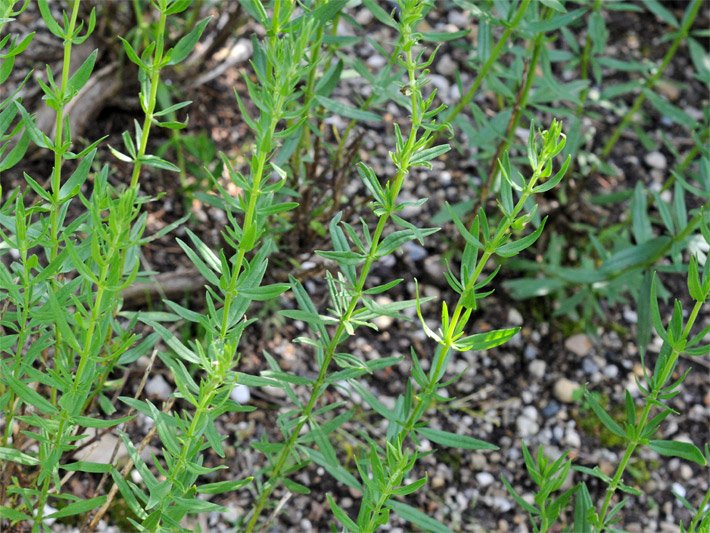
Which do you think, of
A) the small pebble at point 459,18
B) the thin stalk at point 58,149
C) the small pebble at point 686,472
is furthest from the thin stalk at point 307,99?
the small pebble at point 686,472

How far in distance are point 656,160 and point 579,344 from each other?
0.82m

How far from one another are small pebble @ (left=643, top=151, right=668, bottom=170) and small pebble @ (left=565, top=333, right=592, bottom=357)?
763 mm

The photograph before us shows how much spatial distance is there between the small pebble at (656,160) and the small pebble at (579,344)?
0.76 meters

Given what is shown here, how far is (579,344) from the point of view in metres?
3.14

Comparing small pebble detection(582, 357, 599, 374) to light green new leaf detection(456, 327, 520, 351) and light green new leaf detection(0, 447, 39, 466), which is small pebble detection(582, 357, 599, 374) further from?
light green new leaf detection(0, 447, 39, 466)

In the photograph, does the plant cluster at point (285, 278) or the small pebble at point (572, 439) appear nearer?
the plant cluster at point (285, 278)

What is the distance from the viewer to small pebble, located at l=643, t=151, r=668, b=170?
141 inches

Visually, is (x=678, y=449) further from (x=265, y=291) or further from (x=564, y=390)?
(x=564, y=390)

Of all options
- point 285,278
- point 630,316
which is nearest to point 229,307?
point 285,278

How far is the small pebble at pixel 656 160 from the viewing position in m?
3.58

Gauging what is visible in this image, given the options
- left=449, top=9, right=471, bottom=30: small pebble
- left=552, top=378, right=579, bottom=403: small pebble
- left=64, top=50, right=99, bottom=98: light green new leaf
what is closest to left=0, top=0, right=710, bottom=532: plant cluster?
left=64, top=50, right=99, bottom=98: light green new leaf

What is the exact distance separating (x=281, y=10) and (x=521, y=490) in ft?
5.03

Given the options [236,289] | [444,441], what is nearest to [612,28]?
[444,441]

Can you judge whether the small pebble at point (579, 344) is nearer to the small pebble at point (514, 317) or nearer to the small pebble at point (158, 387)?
the small pebble at point (514, 317)
